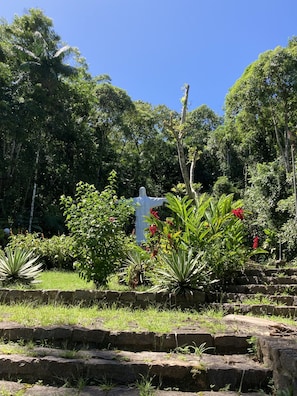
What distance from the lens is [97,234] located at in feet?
18.2

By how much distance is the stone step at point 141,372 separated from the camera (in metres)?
2.70

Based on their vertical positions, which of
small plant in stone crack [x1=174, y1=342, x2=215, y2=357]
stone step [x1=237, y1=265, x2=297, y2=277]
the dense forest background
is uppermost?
the dense forest background

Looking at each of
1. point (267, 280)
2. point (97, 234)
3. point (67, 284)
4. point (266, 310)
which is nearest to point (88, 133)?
point (67, 284)

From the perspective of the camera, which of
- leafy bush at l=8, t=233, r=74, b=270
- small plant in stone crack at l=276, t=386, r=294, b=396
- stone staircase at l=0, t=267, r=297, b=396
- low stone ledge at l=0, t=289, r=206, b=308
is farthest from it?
leafy bush at l=8, t=233, r=74, b=270

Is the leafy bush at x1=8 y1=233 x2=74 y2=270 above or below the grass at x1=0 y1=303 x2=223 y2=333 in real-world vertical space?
above

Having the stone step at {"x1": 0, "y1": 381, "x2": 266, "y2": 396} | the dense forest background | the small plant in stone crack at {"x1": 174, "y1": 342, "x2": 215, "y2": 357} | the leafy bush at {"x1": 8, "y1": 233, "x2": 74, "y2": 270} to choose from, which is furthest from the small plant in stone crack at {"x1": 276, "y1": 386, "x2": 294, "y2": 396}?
the dense forest background

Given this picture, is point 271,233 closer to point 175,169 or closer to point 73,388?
point 73,388

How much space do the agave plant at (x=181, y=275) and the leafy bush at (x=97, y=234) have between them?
0.82 m

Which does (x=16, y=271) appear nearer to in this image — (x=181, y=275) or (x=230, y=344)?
(x=181, y=275)

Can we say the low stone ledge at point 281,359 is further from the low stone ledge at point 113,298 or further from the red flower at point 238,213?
the red flower at point 238,213

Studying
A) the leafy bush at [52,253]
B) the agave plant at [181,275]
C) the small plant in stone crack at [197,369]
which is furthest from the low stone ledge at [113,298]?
the leafy bush at [52,253]

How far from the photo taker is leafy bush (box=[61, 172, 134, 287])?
5566 mm

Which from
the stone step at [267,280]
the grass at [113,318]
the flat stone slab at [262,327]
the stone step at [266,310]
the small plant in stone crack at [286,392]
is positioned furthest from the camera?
the stone step at [267,280]

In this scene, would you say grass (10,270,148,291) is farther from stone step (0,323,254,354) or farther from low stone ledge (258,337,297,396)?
low stone ledge (258,337,297,396)
